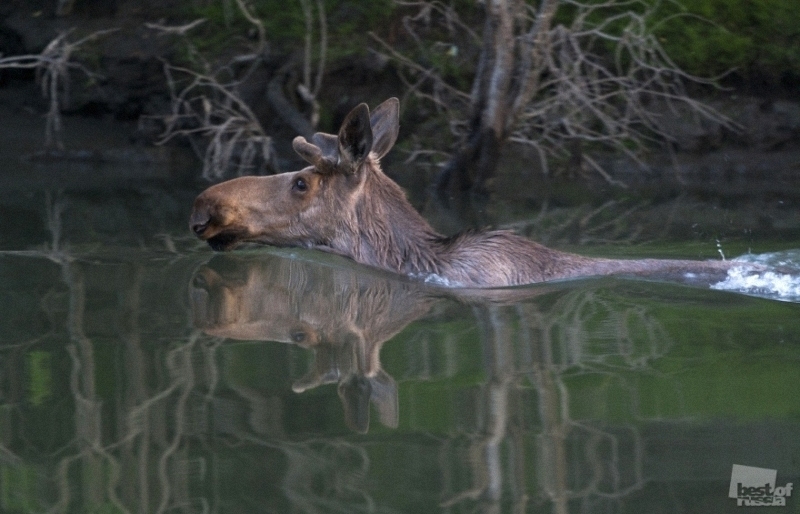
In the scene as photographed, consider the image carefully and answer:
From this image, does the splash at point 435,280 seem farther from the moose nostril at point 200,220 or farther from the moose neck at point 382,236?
the moose nostril at point 200,220

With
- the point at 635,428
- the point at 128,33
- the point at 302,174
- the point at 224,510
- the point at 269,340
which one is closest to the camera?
the point at 224,510

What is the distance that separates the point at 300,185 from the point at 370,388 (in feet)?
8.21

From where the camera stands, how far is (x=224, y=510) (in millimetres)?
3004

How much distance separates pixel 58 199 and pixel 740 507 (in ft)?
25.1

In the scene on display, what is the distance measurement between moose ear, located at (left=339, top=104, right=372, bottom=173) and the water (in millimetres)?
642

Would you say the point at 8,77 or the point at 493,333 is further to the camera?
the point at 8,77

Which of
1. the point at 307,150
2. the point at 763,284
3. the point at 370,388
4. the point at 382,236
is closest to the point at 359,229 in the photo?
the point at 382,236

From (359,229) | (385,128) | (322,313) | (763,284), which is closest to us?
(322,313)

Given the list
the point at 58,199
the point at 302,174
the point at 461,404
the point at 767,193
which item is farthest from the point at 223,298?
the point at 767,193

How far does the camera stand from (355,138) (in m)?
6.18

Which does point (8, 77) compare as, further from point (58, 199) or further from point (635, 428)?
point (635, 428)

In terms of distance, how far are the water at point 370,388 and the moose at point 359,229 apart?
156 mm

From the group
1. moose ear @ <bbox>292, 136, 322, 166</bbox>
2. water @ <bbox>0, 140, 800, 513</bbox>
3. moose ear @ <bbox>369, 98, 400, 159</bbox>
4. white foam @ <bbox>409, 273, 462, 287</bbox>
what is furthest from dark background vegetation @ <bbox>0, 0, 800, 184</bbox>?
white foam @ <bbox>409, 273, 462, 287</bbox>

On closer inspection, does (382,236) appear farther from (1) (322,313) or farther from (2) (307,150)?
(1) (322,313)
